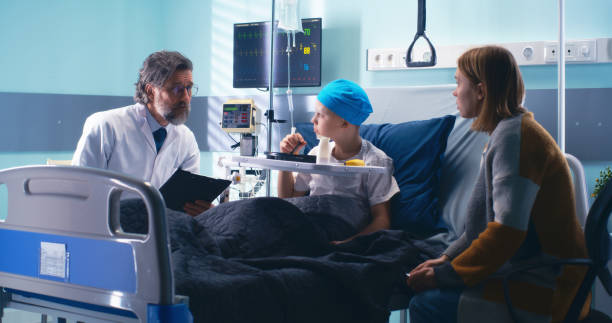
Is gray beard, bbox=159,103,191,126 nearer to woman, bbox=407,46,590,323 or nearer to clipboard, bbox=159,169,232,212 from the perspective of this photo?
clipboard, bbox=159,169,232,212

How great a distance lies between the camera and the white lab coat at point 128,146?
7.86 feet

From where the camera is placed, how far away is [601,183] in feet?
8.74

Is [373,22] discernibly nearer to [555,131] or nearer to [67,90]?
[555,131]

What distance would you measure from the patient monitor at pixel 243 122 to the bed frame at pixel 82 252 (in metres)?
1.71

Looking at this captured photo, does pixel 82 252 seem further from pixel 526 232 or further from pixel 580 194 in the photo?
pixel 580 194

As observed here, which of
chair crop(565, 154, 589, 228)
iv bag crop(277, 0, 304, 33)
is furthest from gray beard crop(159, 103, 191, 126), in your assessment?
chair crop(565, 154, 589, 228)

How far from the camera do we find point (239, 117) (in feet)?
9.51

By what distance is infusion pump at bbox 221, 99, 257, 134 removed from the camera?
2.88m

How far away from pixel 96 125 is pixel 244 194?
953 millimetres

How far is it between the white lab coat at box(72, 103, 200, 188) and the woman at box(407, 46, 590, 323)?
1558mm

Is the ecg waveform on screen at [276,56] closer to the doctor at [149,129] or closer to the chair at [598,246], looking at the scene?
the doctor at [149,129]

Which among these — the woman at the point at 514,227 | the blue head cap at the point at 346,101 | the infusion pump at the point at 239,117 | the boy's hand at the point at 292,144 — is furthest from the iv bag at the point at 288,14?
the woman at the point at 514,227

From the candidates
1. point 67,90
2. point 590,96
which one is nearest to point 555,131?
point 590,96

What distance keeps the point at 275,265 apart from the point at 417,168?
1.08m
